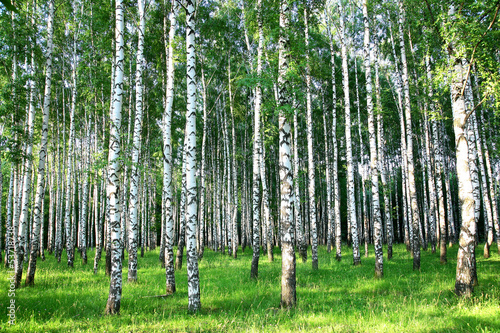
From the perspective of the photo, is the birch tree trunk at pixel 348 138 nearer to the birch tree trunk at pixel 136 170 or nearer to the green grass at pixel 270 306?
the green grass at pixel 270 306

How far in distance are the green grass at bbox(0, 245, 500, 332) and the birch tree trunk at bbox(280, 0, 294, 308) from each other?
0.48 meters

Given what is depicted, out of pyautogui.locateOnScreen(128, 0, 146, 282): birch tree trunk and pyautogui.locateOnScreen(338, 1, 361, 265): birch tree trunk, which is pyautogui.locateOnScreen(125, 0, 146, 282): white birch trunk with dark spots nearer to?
pyautogui.locateOnScreen(128, 0, 146, 282): birch tree trunk

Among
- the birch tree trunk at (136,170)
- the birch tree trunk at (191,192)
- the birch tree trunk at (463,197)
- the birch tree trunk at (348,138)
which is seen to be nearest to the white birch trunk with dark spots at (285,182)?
the birch tree trunk at (191,192)

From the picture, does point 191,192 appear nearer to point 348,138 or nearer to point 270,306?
point 270,306

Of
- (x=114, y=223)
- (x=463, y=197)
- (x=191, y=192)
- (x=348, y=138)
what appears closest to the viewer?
(x=114, y=223)

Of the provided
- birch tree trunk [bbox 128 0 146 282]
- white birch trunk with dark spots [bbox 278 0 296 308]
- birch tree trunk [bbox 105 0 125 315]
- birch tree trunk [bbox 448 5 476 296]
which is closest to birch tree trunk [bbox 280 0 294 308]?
white birch trunk with dark spots [bbox 278 0 296 308]

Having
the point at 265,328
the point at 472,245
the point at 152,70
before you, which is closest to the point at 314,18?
the point at 152,70

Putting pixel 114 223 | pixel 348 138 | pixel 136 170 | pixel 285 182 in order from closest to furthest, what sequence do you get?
pixel 114 223
pixel 285 182
pixel 136 170
pixel 348 138

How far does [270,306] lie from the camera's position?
6.70 metres

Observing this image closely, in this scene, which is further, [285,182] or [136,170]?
[136,170]

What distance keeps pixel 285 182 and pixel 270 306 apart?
2.98 metres

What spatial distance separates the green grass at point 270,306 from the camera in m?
5.29

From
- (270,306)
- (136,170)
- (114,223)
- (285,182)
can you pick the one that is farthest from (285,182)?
(136,170)

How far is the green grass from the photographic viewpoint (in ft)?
17.3
